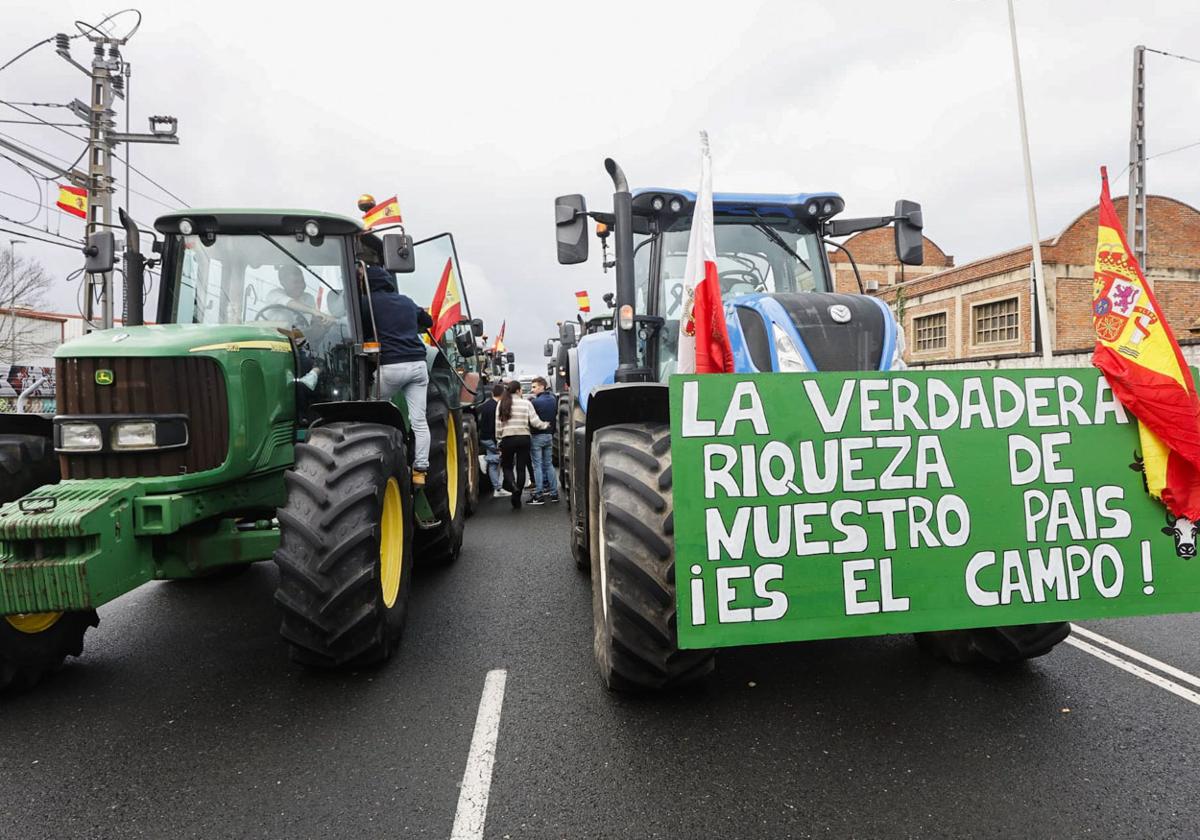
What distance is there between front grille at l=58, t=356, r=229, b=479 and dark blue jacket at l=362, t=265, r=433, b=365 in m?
1.39

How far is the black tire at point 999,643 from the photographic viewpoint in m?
3.21

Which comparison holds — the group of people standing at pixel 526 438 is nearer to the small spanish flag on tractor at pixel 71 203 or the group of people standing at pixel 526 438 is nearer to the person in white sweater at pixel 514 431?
the person in white sweater at pixel 514 431

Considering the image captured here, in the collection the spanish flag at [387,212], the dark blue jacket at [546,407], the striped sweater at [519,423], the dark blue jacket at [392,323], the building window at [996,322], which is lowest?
the striped sweater at [519,423]

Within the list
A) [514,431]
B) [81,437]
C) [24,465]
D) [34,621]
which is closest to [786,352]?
[81,437]

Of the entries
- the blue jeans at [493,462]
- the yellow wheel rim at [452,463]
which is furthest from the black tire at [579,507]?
the blue jeans at [493,462]

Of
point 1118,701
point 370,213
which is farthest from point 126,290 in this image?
point 1118,701

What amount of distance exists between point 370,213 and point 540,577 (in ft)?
11.4

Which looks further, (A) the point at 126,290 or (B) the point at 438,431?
(B) the point at 438,431

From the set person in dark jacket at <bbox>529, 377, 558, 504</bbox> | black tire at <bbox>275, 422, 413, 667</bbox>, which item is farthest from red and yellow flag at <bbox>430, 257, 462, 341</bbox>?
person in dark jacket at <bbox>529, 377, 558, 504</bbox>

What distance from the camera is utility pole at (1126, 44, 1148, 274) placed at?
1588cm

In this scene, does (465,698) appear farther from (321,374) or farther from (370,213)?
(370,213)

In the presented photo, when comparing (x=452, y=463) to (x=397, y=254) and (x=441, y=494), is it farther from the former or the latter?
(x=397, y=254)

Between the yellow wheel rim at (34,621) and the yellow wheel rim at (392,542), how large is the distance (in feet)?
5.37

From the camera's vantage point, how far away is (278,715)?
3.22 metres
